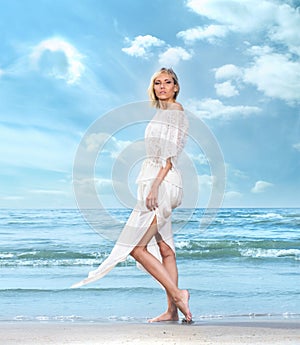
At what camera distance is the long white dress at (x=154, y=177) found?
348 centimetres

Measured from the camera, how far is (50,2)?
51.4 feet

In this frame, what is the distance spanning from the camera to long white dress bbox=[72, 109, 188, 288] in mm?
3480

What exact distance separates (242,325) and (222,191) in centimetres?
75

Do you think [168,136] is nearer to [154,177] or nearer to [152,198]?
[154,177]

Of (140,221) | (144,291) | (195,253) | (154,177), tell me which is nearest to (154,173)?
(154,177)

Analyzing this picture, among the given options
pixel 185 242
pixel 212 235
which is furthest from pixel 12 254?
pixel 212 235

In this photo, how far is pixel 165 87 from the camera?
3.58 meters

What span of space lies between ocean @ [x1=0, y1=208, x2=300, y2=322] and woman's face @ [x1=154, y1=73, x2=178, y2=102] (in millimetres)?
704

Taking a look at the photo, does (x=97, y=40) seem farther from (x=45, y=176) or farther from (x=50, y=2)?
(x=45, y=176)

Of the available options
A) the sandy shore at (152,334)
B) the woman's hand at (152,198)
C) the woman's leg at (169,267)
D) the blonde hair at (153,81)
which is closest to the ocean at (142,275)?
the woman's leg at (169,267)

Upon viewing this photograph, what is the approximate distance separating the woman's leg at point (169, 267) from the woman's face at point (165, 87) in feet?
2.44

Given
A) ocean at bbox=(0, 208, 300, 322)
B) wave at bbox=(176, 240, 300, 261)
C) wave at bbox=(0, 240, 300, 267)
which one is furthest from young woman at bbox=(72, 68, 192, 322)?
wave at bbox=(176, 240, 300, 261)

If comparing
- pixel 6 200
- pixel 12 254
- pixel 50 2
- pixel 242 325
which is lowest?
pixel 242 325

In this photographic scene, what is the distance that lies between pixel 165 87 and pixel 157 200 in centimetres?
61
